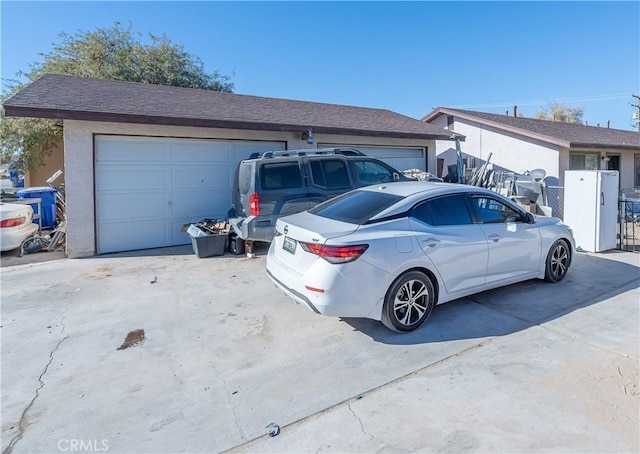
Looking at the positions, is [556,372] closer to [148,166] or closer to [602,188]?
[602,188]

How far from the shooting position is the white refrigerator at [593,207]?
7816mm

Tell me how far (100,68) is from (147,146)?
1551 centimetres

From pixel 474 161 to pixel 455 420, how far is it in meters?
16.2

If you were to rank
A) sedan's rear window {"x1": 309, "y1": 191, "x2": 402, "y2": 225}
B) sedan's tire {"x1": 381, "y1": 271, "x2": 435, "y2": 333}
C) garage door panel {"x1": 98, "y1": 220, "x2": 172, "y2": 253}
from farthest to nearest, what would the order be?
garage door panel {"x1": 98, "y1": 220, "x2": 172, "y2": 253}, sedan's rear window {"x1": 309, "y1": 191, "x2": 402, "y2": 225}, sedan's tire {"x1": 381, "y1": 271, "x2": 435, "y2": 333}

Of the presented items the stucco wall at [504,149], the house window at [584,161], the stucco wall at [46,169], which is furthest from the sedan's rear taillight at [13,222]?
the house window at [584,161]

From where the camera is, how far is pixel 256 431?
8.96 feet

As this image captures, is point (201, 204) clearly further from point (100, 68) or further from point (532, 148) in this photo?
point (100, 68)

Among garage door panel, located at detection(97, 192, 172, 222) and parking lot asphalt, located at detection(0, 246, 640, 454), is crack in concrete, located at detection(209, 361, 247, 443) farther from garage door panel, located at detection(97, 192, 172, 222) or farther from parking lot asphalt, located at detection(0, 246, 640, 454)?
garage door panel, located at detection(97, 192, 172, 222)

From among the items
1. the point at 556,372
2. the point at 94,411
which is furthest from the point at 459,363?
the point at 94,411

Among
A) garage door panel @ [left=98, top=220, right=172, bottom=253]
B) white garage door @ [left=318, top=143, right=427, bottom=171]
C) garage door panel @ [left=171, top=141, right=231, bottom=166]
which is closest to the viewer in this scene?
garage door panel @ [left=98, top=220, right=172, bottom=253]

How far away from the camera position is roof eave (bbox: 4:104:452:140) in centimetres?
732

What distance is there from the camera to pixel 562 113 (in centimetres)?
4647
